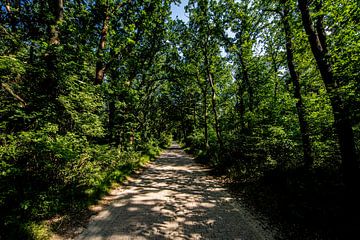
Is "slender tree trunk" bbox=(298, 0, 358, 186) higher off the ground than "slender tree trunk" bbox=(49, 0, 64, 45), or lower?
lower

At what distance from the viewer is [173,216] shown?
3871 millimetres

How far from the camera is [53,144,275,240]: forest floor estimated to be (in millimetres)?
3160

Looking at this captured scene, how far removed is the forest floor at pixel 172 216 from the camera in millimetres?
3160

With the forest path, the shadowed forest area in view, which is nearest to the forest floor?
the forest path

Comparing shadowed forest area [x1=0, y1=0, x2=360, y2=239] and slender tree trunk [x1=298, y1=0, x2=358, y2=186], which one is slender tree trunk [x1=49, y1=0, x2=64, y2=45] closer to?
shadowed forest area [x1=0, y1=0, x2=360, y2=239]

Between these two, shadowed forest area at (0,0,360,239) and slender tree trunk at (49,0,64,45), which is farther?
slender tree trunk at (49,0,64,45)

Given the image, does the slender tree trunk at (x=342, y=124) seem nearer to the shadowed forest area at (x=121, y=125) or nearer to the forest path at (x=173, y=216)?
the shadowed forest area at (x=121, y=125)

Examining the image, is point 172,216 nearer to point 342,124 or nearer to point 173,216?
point 173,216

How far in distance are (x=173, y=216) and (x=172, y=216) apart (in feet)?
0.09

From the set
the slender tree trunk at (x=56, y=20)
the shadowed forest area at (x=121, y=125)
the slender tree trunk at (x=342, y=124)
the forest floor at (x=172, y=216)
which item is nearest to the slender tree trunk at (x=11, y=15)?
the shadowed forest area at (x=121, y=125)

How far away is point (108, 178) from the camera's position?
237 inches

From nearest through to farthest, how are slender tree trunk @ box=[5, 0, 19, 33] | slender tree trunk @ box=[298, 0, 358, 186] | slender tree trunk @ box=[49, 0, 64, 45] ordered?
slender tree trunk @ box=[298, 0, 358, 186] → slender tree trunk @ box=[49, 0, 64, 45] → slender tree trunk @ box=[5, 0, 19, 33]

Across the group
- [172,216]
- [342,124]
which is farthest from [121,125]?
[342,124]

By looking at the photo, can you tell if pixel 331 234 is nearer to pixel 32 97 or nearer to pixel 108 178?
pixel 108 178
